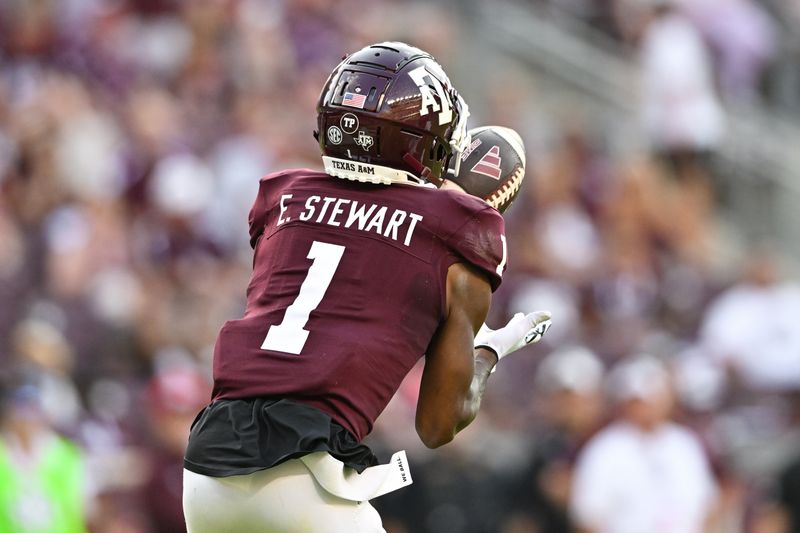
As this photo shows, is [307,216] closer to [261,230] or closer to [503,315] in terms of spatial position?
[261,230]

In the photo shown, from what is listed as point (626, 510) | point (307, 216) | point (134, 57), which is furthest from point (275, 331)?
point (134, 57)

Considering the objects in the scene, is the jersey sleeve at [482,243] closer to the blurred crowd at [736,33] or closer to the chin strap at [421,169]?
the chin strap at [421,169]

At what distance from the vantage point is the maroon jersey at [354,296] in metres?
4.20

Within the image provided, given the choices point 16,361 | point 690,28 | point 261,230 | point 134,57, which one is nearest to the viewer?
point 261,230

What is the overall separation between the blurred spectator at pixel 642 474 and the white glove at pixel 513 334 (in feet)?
15.9

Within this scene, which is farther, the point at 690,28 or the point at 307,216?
the point at 690,28

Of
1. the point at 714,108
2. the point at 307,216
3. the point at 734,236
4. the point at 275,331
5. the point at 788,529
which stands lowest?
the point at 788,529

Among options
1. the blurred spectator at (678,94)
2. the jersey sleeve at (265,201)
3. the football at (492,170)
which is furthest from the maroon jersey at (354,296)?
the blurred spectator at (678,94)

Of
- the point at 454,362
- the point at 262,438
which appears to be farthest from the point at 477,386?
the point at 262,438

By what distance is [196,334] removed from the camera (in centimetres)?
1002

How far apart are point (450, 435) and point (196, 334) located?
580 cm

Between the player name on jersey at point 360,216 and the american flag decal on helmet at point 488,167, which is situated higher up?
the american flag decal on helmet at point 488,167

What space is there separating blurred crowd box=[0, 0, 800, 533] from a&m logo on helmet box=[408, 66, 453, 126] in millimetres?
4428

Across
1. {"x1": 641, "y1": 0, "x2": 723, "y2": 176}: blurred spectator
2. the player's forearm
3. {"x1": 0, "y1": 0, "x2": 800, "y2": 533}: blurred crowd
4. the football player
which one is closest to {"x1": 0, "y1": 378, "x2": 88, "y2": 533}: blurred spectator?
{"x1": 0, "y1": 0, "x2": 800, "y2": 533}: blurred crowd
